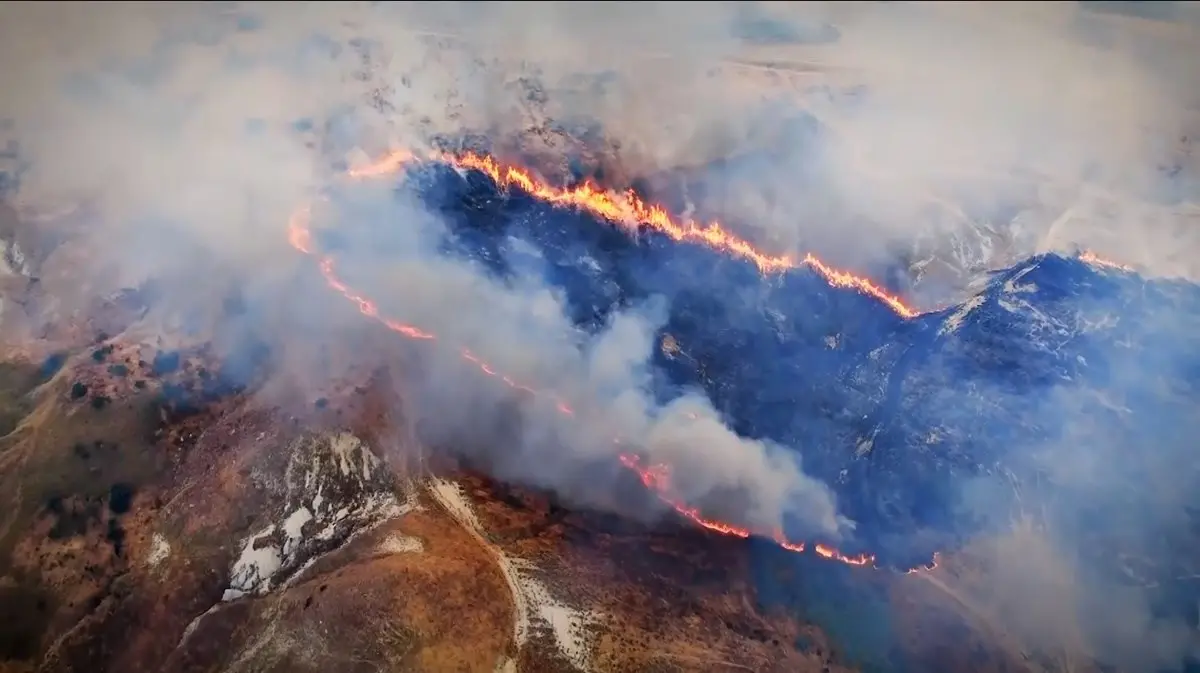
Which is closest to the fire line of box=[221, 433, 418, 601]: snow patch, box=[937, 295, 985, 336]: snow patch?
box=[937, 295, 985, 336]: snow patch

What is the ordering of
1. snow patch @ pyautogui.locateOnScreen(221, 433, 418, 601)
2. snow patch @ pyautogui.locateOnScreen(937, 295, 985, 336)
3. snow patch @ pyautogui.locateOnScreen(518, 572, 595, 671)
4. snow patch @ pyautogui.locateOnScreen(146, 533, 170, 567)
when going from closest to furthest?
snow patch @ pyautogui.locateOnScreen(518, 572, 595, 671)
snow patch @ pyautogui.locateOnScreen(146, 533, 170, 567)
snow patch @ pyautogui.locateOnScreen(221, 433, 418, 601)
snow patch @ pyautogui.locateOnScreen(937, 295, 985, 336)

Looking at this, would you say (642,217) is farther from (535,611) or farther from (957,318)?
(535,611)

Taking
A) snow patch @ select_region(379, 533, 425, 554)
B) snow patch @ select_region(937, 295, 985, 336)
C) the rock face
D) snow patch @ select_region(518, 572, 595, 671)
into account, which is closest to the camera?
snow patch @ select_region(518, 572, 595, 671)

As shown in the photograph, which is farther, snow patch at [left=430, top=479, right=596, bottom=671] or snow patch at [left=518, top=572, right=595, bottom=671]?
snow patch at [left=430, top=479, right=596, bottom=671]

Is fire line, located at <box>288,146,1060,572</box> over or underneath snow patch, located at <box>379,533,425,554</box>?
over

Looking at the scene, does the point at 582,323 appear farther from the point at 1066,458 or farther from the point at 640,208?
the point at 1066,458

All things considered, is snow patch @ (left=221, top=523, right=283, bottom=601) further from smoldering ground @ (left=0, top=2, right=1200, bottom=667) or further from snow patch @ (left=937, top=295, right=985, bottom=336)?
snow patch @ (left=937, top=295, right=985, bottom=336)

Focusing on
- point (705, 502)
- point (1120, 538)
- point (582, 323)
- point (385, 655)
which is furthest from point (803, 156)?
A: point (385, 655)
